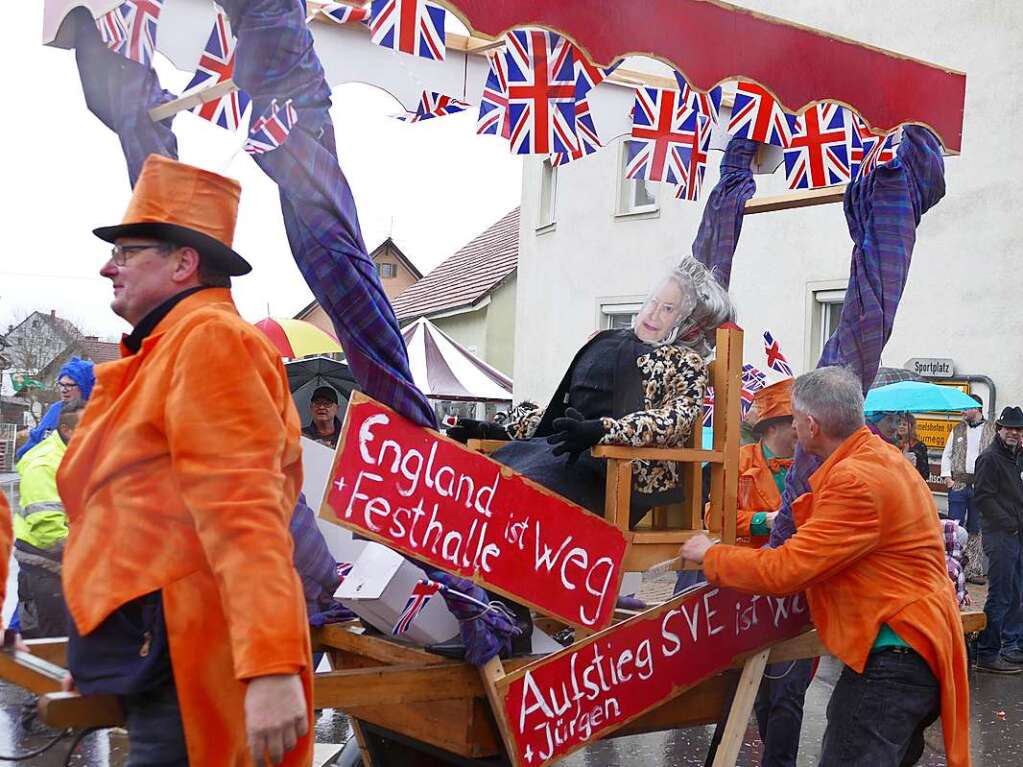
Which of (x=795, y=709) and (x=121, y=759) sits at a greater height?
(x=795, y=709)

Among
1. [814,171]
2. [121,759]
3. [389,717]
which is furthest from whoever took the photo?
[121,759]

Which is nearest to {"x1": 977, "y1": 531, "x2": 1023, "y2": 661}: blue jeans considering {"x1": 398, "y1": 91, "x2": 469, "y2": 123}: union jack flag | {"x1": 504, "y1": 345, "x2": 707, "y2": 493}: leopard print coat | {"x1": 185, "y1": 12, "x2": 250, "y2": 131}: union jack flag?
{"x1": 504, "y1": 345, "x2": 707, "y2": 493}: leopard print coat

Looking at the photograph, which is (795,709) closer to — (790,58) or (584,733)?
(584,733)

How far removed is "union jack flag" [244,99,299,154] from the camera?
323cm

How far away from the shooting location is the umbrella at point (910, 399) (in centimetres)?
823

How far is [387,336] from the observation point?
337 cm

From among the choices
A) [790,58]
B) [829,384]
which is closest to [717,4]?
[790,58]

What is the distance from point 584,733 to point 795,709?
1.40m

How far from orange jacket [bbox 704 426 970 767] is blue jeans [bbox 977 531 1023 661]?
17.0 ft

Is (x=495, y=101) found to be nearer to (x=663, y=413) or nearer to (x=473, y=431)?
(x=473, y=431)

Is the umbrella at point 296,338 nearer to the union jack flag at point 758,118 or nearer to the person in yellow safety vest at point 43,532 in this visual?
the person in yellow safety vest at point 43,532

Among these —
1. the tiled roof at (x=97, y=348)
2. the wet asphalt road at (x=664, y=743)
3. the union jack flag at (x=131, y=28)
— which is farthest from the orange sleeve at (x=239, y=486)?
the tiled roof at (x=97, y=348)

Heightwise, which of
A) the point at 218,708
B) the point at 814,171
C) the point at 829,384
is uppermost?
the point at 814,171

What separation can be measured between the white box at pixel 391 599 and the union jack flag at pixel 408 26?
4.88 ft
